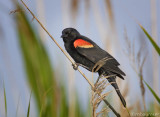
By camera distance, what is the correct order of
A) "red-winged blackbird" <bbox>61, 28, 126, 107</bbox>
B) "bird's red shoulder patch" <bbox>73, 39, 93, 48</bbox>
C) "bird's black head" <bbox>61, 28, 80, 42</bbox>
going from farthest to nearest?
"bird's black head" <bbox>61, 28, 80, 42</bbox> < "bird's red shoulder patch" <bbox>73, 39, 93, 48</bbox> < "red-winged blackbird" <bbox>61, 28, 126, 107</bbox>

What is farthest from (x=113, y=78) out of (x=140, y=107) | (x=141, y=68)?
(x=141, y=68)

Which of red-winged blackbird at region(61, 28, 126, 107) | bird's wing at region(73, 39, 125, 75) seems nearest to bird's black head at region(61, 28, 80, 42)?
red-winged blackbird at region(61, 28, 126, 107)

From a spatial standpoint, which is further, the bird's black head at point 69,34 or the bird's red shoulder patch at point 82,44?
the bird's black head at point 69,34

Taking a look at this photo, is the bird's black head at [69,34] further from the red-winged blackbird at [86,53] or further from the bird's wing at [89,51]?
the bird's wing at [89,51]

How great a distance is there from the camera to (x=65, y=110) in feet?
7.67

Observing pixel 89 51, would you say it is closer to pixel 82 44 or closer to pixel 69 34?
pixel 82 44

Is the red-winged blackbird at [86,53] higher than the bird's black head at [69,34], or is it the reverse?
the bird's black head at [69,34]

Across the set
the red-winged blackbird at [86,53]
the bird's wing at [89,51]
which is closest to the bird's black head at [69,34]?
the red-winged blackbird at [86,53]

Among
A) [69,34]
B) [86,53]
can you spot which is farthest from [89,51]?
[69,34]

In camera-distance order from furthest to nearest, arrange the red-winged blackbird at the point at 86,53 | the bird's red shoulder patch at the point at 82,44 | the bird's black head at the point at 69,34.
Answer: the bird's black head at the point at 69,34 < the bird's red shoulder patch at the point at 82,44 < the red-winged blackbird at the point at 86,53

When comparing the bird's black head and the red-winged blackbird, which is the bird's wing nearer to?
the red-winged blackbird

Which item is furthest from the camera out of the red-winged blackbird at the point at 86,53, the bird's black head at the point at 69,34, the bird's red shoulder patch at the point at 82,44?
the bird's black head at the point at 69,34

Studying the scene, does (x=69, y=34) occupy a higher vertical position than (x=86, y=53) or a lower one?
higher

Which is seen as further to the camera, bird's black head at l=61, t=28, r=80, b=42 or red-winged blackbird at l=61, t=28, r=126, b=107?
bird's black head at l=61, t=28, r=80, b=42
